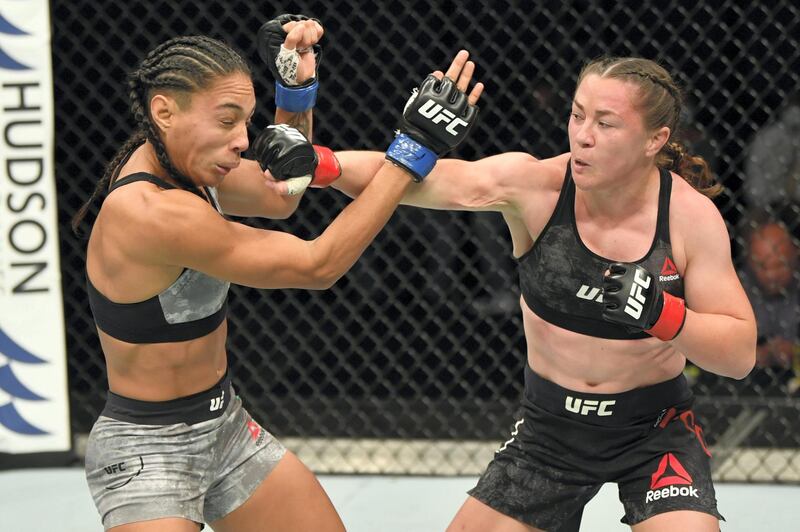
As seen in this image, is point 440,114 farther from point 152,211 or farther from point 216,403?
point 216,403

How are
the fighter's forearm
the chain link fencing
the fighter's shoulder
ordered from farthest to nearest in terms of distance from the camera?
the chain link fencing < the fighter's forearm < the fighter's shoulder

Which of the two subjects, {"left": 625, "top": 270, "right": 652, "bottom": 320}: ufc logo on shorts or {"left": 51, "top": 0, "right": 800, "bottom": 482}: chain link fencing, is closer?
{"left": 625, "top": 270, "right": 652, "bottom": 320}: ufc logo on shorts

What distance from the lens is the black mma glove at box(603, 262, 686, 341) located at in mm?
2029

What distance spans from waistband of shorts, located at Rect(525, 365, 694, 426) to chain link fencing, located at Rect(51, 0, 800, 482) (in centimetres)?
178

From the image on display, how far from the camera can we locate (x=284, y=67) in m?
2.25

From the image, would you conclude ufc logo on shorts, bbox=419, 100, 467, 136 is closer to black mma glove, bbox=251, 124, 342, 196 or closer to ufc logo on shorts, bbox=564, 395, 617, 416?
black mma glove, bbox=251, 124, 342, 196

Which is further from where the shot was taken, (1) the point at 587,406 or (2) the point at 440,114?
(1) the point at 587,406

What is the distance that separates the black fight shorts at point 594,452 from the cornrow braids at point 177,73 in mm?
862

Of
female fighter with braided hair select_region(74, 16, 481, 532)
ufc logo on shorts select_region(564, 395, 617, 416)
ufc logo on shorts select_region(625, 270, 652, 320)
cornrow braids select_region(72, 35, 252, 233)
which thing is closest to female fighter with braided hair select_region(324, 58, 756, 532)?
ufc logo on shorts select_region(564, 395, 617, 416)

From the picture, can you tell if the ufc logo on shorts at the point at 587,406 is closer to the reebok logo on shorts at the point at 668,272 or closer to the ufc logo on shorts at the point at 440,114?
the reebok logo on shorts at the point at 668,272

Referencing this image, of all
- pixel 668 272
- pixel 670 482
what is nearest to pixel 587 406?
pixel 670 482

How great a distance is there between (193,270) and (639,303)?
0.82 metres

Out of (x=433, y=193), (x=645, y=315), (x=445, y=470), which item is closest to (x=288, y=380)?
(x=445, y=470)

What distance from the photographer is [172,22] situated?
4285mm
